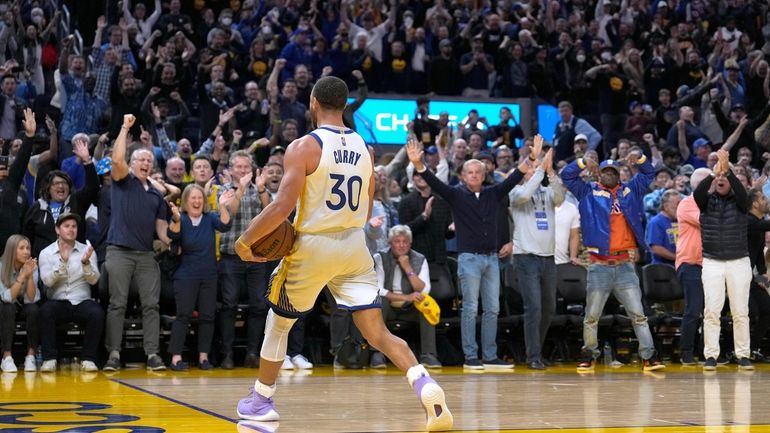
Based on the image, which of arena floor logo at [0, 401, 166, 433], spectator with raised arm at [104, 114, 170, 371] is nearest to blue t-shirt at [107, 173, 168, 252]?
spectator with raised arm at [104, 114, 170, 371]

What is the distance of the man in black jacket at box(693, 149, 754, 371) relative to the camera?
12539mm

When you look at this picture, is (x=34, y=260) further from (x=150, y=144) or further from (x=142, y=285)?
(x=150, y=144)

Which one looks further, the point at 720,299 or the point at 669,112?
the point at 669,112

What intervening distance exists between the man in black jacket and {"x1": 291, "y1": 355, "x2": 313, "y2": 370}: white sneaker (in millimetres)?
4358

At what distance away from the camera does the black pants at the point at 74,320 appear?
39.3ft

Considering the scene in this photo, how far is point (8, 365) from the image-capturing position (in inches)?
461

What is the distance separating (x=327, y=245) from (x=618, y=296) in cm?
630

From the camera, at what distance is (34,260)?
11.8 meters

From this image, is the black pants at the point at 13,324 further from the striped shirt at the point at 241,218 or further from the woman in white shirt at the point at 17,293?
the striped shirt at the point at 241,218

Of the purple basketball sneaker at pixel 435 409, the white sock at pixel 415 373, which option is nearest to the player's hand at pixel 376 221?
A: the white sock at pixel 415 373

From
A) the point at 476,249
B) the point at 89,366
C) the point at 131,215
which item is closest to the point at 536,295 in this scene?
the point at 476,249

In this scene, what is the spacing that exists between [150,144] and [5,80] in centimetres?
250

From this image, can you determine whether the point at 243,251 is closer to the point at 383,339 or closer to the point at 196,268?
the point at 383,339

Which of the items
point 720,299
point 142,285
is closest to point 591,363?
point 720,299
